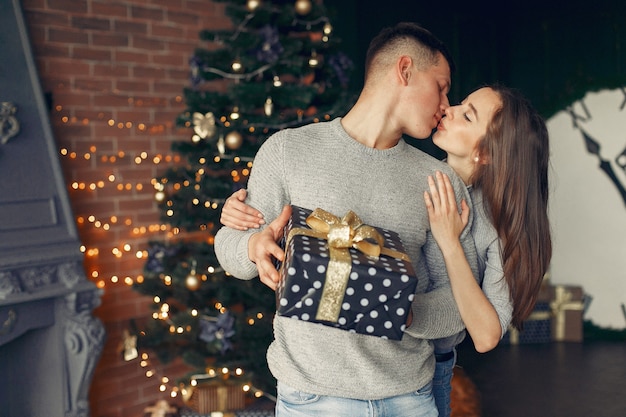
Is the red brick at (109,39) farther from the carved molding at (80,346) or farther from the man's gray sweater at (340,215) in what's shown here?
the man's gray sweater at (340,215)

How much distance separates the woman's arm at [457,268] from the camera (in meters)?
1.66

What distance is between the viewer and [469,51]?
5480 millimetres

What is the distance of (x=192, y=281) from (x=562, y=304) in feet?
11.6

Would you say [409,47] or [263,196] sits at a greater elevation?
[409,47]

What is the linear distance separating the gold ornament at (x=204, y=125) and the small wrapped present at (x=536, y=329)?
11.4 ft

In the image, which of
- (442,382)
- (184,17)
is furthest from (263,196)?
(184,17)

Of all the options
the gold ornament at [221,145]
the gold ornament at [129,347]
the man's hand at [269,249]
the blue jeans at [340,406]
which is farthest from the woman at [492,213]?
the gold ornament at [129,347]

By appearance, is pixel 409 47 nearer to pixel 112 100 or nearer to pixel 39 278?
pixel 39 278

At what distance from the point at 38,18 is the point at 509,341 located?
411 cm

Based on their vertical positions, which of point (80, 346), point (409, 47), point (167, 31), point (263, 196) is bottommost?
point (80, 346)

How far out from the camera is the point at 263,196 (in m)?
1.62

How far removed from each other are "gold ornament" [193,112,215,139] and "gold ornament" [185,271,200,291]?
0.59 m

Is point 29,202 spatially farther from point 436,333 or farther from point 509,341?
point 509,341

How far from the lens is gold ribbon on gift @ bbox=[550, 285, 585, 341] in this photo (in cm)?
552
